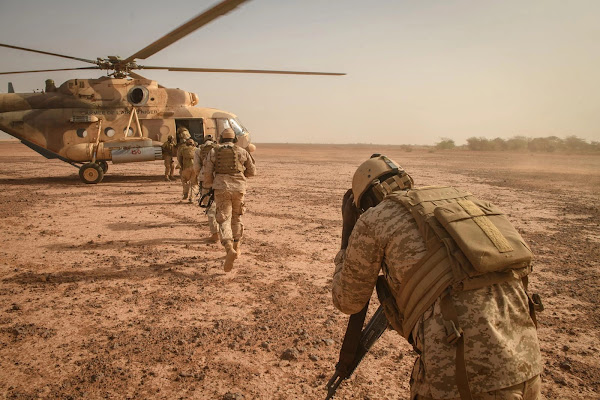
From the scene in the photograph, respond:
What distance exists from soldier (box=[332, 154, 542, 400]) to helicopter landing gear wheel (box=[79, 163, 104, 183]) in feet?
43.1

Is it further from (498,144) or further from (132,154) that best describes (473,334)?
(498,144)

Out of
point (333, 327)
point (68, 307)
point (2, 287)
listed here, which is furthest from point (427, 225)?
point (2, 287)

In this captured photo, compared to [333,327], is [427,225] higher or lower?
higher

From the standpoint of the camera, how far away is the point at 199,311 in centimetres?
404

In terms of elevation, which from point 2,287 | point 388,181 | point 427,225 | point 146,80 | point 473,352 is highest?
point 146,80

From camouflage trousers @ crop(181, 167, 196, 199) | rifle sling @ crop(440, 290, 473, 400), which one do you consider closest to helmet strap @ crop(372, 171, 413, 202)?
rifle sling @ crop(440, 290, 473, 400)

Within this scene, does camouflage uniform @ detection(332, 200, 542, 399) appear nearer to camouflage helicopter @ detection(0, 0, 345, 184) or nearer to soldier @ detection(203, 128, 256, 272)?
soldier @ detection(203, 128, 256, 272)

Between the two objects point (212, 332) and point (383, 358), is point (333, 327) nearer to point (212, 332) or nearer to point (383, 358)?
point (383, 358)

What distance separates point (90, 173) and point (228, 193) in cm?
935

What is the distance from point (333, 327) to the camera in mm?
3736

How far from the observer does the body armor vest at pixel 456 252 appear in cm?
146

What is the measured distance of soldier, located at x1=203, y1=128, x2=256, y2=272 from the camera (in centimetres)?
558

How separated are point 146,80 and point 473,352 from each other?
45.4 ft

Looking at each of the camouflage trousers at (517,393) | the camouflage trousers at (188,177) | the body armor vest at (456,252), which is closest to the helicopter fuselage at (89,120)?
the camouflage trousers at (188,177)
